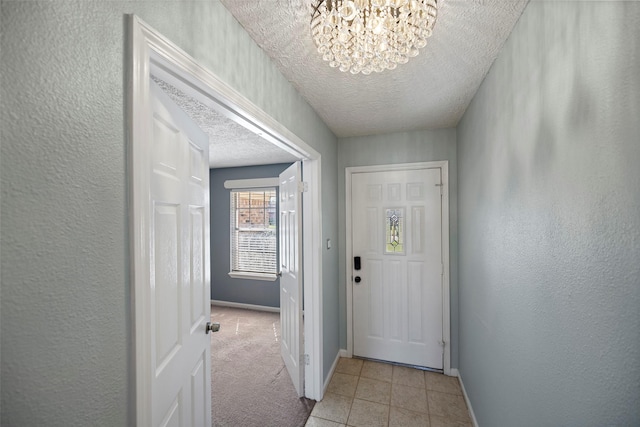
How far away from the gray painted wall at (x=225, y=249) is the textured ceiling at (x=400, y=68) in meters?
2.66

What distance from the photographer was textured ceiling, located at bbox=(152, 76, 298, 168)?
2199 millimetres

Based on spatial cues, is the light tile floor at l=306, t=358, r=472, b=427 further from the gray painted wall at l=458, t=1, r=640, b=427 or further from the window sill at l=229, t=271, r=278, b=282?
the window sill at l=229, t=271, r=278, b=282

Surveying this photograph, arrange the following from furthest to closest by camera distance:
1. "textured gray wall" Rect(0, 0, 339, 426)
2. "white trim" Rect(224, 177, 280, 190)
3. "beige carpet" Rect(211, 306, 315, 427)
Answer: "white trim" Rect(224, 177, 280, 190) < "beige carpet" Rect(211, 306, 315, 427) < "textured gray wall" Rect(0, 0, 339, 426)

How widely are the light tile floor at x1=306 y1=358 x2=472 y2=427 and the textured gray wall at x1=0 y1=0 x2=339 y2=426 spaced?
71.8 inches

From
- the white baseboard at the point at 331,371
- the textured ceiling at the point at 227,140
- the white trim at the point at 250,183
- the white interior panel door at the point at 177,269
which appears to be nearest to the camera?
the white interior panel door at the point at 177,269

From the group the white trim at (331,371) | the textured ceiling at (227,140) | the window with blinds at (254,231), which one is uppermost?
the textured ceiling at (227,140)

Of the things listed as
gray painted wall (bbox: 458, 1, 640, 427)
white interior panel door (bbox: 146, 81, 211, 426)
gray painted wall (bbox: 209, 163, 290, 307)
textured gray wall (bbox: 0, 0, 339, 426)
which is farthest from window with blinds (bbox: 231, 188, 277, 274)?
textured gray wall (bbox: 0, 0, 339, 426)

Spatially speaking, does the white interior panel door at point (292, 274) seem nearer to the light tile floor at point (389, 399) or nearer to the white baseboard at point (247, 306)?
the light tile floor at point (389, 399)

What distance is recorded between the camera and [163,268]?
96 centimetres

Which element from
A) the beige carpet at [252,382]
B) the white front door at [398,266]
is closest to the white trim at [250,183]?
the white front door at [398,266]

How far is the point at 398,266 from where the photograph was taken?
9.11 ft

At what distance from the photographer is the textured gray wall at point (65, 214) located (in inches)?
19.4

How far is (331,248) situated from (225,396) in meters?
1.59

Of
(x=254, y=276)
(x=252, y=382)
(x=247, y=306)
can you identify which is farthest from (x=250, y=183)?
(x=252, y=382)
